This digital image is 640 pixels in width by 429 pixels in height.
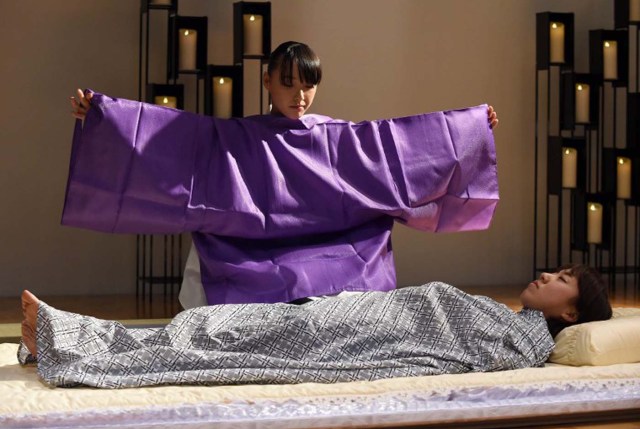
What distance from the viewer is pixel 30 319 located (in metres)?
2.56

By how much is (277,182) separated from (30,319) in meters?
0.92

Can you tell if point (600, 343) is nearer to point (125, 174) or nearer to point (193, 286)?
point (193, 286)

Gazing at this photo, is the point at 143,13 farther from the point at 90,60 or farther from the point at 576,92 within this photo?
the point at 576,92

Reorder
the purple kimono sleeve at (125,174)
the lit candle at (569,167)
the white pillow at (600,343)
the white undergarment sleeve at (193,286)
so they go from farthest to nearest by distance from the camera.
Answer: the lit candle at (569,167) < the white undergarment sleeve at (193,286) < the purple kimono sleeve at (125,174) < the white pillow at (600,343)

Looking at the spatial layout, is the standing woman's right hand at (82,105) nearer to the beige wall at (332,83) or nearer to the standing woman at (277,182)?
the standing woman at (277,182)

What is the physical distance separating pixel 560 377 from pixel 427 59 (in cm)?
338

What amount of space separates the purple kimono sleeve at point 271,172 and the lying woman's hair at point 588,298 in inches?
26.6

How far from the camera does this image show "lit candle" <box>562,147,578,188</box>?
5.62 meters

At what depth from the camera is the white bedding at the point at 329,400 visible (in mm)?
2252

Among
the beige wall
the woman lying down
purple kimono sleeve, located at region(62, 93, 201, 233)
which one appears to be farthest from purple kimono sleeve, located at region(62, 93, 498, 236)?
the beige wall

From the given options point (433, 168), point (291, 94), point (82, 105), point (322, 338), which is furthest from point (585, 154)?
point (322, 338)

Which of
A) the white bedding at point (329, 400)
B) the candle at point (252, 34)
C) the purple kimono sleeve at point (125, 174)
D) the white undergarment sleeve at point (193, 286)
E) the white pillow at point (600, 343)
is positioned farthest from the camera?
the candle at point (252, 34)

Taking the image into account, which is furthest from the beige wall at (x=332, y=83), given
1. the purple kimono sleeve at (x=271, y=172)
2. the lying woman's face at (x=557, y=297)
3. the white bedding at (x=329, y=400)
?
the lying woman's face at (x=557, y=297)

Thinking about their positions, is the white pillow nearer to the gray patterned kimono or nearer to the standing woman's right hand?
the gray patterned kimono
